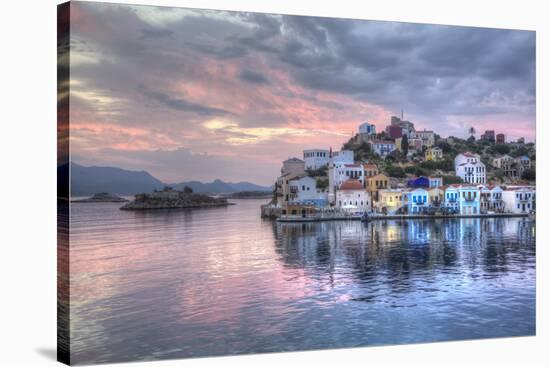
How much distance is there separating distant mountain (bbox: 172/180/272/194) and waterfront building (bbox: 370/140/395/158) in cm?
146

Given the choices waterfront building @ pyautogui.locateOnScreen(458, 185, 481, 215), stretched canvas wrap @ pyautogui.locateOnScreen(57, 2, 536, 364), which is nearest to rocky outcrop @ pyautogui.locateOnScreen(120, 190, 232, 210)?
stretched canvas wrap @ pyautogui.locateOnScreen(57, 2, 536, 364)

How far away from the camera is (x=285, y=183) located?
948 cm

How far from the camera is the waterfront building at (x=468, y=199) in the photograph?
9977 millimetres

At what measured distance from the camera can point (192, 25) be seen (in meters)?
8.20

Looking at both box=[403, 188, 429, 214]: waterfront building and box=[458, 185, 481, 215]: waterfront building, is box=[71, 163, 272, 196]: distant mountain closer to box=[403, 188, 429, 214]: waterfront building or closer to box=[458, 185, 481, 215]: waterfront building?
box=[403, 188, 429, 214]: waterfront building

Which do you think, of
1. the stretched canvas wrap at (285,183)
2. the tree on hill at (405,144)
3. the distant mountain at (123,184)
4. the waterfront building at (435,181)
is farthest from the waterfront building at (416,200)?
the distant mountain at (123,184)

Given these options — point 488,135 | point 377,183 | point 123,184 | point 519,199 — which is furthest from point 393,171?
point 123,184

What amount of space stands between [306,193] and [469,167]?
2286 mm

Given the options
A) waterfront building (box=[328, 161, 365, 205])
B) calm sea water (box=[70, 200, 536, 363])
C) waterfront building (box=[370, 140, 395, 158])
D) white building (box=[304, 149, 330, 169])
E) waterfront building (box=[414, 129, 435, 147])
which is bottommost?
calm sea water (box=[70, 200, 536, 363])

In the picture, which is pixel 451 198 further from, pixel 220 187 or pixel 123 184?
pixel 123 184

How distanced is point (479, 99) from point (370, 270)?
109 inches

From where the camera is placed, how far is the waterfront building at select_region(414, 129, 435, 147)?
31.7 feet

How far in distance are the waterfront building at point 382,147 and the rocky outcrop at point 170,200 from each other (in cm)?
204

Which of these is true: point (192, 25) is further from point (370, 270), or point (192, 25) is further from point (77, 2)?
point (370, 270)
